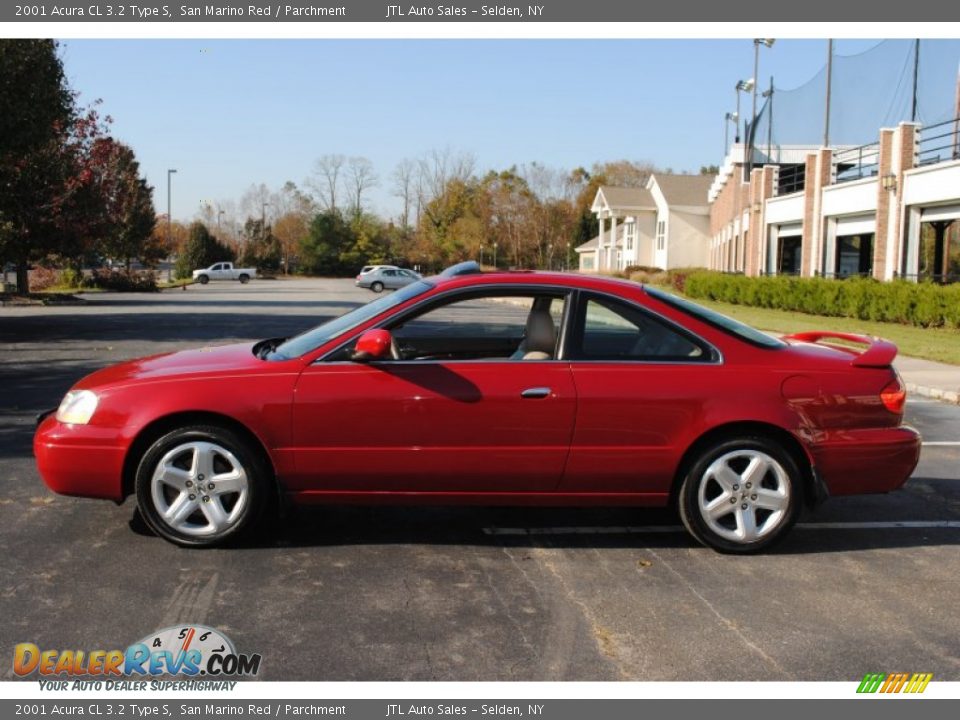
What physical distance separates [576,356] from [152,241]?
56.6 meters

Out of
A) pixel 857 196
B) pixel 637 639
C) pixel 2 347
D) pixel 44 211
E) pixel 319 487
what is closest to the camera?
pixel 637 639

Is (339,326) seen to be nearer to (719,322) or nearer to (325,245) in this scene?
(719,322)

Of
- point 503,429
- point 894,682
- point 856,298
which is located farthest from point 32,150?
point 894,682

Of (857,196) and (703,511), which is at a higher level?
(857,196)

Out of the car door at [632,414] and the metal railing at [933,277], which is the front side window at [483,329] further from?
the metal railing at [933,277]

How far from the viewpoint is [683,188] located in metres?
65.6

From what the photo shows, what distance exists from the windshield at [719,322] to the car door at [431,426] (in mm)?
868

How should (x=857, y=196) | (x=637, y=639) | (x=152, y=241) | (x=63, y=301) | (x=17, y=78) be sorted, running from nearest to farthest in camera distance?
(x=637, y=639)
(x=17, y=78)
(x=857, y=196)
(x=63, y=301)
(x=152, y=241)

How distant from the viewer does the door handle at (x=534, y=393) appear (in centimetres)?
517

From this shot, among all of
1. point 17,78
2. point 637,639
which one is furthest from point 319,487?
point 17,78


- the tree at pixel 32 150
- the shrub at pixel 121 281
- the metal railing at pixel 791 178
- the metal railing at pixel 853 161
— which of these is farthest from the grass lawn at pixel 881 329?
the shrub at pixel 121 281

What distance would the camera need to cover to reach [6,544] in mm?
5363

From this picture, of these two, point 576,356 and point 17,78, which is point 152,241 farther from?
point 576,356

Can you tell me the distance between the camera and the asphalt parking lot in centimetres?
396
